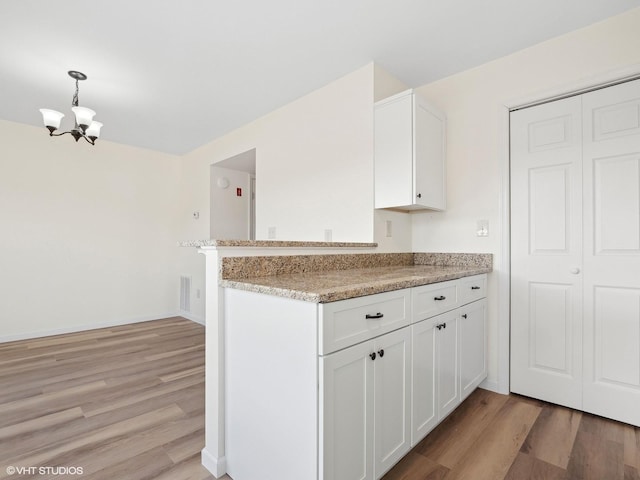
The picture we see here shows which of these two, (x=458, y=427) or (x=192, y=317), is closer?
(x=458, y=427)

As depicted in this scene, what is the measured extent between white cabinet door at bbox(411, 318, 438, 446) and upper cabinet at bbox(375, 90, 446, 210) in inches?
36.7

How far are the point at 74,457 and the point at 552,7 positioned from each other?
11.5 ft

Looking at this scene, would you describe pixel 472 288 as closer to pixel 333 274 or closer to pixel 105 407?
pixel 333 274

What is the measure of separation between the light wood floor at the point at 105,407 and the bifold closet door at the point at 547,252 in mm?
2131

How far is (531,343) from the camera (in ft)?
7.11

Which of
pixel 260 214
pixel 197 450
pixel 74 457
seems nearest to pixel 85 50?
pixel 260 214

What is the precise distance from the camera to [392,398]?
1.33 m

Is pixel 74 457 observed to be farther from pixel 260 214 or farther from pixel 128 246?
pixel 128 246

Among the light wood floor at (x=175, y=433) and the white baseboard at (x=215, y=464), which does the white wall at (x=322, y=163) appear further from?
the white baseboard at (x=215, y=464)

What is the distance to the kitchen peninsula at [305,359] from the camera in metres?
1.07

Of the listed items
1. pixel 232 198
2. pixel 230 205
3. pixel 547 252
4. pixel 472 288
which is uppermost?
pixel 232 198

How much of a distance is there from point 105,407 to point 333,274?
1.75 meters


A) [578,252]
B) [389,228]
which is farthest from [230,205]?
[578,252]

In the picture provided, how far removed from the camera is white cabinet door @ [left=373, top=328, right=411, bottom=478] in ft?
4.10
